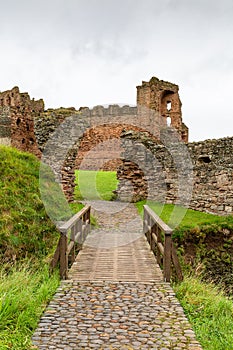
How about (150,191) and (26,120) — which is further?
(150,191)

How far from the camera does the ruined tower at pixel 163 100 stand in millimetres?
30281

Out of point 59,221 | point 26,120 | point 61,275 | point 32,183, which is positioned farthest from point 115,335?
point 26,120

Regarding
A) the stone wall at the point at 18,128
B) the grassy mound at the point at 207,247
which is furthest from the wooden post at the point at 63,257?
the stone wall at the point at 18,128

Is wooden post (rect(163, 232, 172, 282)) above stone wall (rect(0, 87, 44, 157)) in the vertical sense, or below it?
below

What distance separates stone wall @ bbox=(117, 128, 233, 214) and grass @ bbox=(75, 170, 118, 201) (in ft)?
5.48

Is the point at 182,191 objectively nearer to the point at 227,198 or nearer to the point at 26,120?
the point at 227,198

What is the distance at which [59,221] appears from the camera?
420 inches

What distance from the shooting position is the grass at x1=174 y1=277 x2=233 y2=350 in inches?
192

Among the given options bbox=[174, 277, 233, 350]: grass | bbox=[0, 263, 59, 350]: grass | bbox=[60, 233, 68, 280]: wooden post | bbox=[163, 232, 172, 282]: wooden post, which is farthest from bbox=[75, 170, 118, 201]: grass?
bbox=[174, 277, 233, 350]: grass

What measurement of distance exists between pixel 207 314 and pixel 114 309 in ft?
4.76

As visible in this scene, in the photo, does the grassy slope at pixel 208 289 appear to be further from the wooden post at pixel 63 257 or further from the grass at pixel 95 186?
the grass at pixel 95 186

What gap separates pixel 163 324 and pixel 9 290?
7.91ft

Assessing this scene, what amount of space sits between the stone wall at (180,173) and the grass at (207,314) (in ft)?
21.8

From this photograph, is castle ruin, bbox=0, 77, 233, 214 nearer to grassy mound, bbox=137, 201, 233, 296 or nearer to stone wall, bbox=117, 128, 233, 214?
stone wall, bbox=117, 128, 233, 214
